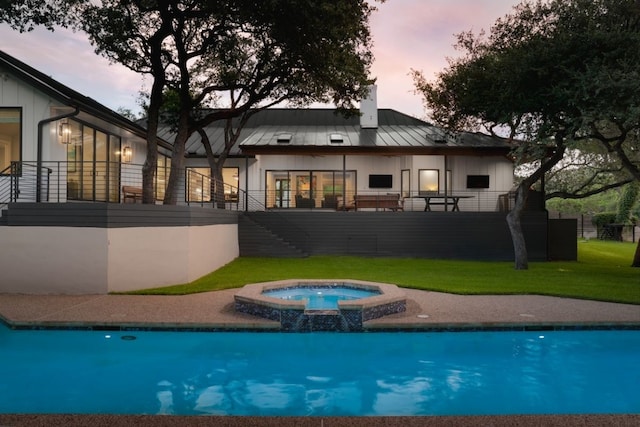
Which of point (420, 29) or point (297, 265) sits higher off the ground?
point (420, 29)

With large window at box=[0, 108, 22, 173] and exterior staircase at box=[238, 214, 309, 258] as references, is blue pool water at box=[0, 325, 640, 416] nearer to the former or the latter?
large window at box=[0, 108, 22, 173]

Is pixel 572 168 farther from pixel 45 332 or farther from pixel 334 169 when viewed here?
pixel 45 332

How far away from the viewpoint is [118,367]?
6379 mm

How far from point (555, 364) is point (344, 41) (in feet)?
33.3

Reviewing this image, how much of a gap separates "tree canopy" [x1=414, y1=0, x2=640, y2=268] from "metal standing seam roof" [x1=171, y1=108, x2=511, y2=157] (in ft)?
12.1

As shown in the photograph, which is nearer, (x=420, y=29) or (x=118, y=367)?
(x=118, y=367)

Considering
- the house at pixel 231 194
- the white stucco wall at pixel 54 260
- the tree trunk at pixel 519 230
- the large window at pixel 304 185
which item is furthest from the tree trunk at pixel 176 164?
the tree trunk at pixel 519 230

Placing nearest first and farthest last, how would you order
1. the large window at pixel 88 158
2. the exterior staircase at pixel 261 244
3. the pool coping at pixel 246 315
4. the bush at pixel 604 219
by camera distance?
the pool coping at pixel 246 315
the large window at pixel 88 158
the exterior staircase at pixel 261 244
the bush at pixel 604 219

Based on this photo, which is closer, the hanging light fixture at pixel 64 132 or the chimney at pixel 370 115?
the hanging light fixture at pixel 64 132

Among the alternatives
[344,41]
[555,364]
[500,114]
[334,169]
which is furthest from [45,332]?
[334,169]

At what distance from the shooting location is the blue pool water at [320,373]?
5270 millimetres

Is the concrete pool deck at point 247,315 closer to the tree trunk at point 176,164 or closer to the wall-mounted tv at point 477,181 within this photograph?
the tree trunk at point 176,164

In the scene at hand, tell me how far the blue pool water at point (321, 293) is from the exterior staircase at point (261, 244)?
663cm

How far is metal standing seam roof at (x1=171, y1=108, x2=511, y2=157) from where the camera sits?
71.3ft
